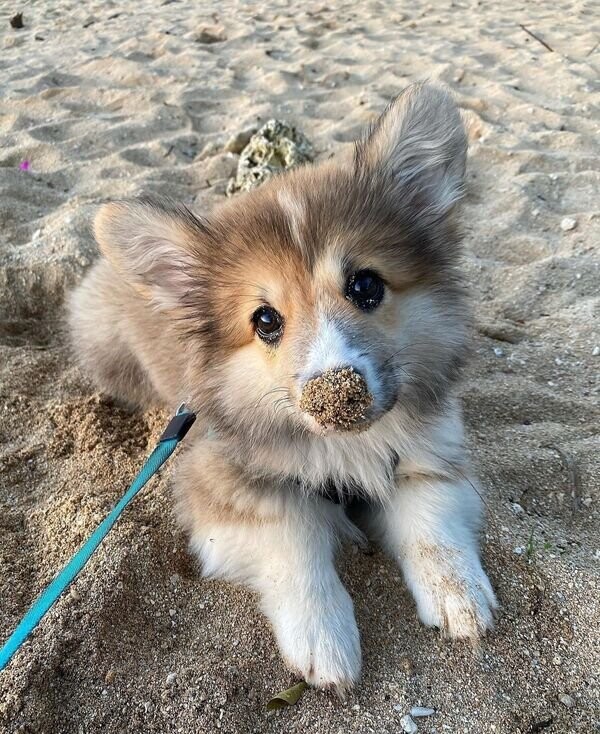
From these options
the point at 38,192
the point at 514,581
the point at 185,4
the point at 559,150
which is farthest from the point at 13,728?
the point at 185,4

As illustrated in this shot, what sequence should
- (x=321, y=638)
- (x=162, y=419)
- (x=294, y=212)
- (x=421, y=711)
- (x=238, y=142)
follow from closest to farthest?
(x=421, y=711), (x=321, y=638), (x=294, y=212), (x=162, y=419), (x=238, y=142)

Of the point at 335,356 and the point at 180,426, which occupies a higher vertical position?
the point at 335,356

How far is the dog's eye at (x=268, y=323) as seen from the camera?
194 centimetres

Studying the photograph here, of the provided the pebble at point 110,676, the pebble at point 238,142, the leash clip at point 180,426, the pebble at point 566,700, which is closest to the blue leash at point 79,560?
the leash clip at point 180,426

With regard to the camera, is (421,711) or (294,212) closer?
(421,711)

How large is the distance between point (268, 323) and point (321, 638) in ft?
3.20

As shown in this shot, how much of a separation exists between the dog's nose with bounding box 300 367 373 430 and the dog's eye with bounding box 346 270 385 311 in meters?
0.34

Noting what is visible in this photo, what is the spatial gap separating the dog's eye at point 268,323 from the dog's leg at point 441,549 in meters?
0.77

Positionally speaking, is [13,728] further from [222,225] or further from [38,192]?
[38,192]

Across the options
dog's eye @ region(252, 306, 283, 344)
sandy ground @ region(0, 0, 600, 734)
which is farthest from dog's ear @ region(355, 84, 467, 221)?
sandy ground @ region(0, 0, 600, 734)

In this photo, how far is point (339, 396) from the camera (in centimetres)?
162

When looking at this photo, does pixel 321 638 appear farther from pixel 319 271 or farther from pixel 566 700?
pixel 319 271

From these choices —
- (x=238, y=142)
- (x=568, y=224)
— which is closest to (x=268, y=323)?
(x=568, y=224)

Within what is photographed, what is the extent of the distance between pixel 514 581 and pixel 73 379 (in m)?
2.23
